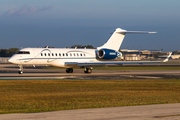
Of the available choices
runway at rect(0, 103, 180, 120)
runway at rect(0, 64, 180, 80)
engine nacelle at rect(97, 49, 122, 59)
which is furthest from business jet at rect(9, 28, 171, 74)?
runway at rect(0, 103, 180, 120)

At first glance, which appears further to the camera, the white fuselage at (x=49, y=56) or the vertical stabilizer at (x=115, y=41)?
the vertical stabilizer at (x=115, y=41)

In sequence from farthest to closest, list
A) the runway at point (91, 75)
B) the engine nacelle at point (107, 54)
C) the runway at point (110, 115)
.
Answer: the engine nacelle at point (107, 54) < the runway at point (91, 75) < the runway at point (110, 115)

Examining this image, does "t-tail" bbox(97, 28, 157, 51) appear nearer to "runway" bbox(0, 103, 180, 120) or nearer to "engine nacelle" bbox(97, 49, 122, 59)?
"engine nacelle" bbox(97, 49, 122, 59)

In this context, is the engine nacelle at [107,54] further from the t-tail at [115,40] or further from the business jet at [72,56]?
the t-tail at [115,40]

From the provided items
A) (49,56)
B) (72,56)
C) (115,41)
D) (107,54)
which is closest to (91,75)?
(72,56)

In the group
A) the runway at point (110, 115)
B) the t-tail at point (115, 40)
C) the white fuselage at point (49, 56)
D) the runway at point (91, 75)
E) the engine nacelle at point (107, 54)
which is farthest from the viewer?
the t-tail at point (115, 40)

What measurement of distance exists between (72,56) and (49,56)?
4.02 meters

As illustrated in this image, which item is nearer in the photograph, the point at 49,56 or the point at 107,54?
the point at 49,56

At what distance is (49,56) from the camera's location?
139 ft

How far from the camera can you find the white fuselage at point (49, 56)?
40.5m

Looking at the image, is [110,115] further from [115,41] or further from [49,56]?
[115,41]

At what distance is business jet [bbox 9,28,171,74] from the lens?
4094 centimetres

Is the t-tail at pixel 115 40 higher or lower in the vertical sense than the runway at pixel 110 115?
higher

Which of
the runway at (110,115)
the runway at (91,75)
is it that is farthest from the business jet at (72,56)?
the runway at (110,115)
